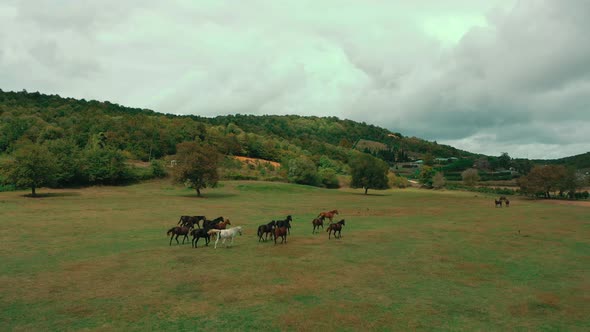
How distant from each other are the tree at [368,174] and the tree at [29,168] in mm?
62497

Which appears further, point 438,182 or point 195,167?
point 438,182

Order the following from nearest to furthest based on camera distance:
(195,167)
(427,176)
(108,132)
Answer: (195,167), (108,132), (427,176)

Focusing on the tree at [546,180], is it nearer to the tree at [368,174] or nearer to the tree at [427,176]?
the tree at [368,174]

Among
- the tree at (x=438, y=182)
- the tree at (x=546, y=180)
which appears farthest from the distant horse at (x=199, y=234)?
the tree at (x=438, y=182)

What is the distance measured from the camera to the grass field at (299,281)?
1161 cm

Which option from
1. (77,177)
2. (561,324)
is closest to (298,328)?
(561,324)

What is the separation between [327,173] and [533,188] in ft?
186

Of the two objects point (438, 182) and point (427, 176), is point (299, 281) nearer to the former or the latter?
point (438, 182)

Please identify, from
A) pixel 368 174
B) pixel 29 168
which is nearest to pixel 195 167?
pixel 29 168

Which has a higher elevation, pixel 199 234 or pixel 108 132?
pixel 108 132

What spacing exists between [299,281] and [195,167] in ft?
166

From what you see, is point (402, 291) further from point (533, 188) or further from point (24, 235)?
point (533, 188)

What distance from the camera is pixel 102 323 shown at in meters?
11.1

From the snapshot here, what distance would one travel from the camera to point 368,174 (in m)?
82.5
